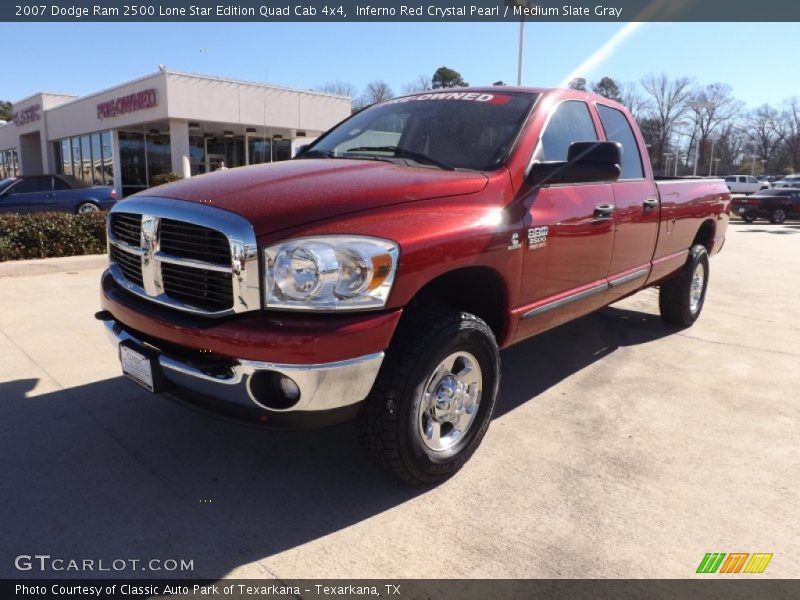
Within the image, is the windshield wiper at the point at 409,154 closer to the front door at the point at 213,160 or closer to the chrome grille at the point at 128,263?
the chrome grille at the point at 128,263

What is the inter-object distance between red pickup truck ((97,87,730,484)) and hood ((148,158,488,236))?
1 centimetres

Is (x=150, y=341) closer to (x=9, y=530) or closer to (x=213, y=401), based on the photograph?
(x=213, y=401)

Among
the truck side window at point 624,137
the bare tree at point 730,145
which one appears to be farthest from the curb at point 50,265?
the bare tree at point 730,145

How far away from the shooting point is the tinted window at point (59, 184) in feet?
45.9

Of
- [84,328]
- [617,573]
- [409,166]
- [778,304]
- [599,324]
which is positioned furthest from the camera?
[778,304]

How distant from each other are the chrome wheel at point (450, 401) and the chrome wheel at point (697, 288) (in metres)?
3.89

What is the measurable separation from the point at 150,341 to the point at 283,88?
25.6 metres

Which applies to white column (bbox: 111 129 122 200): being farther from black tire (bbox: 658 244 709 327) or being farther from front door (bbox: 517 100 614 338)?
front door (bbox: 517 100 614 338)

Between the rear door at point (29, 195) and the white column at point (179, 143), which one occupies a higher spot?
the white column at point (179, 143)

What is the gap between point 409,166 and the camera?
10.7 feet

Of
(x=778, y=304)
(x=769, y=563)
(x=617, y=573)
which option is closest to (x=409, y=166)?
(x=617, y=573)

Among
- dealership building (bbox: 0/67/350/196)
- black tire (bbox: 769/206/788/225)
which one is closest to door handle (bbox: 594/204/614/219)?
dealership building (bbox: 0/67/350/196)

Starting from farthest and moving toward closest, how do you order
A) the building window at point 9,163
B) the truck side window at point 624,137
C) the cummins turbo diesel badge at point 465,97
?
the building window at point 9,163, the truck side window at point 624,137, the cummins turbo diesel badge at point 465,97

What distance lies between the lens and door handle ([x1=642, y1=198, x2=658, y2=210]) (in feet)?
14.9
